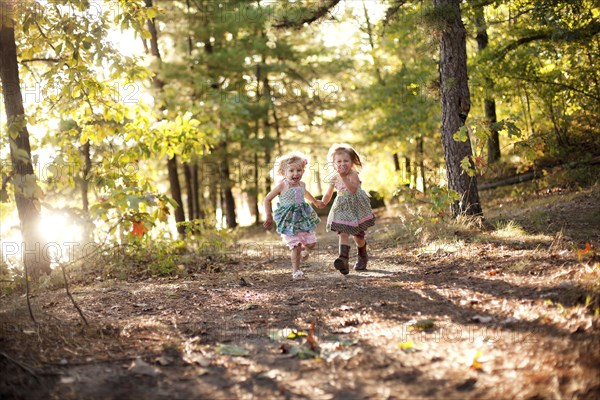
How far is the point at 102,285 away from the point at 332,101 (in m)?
16.1

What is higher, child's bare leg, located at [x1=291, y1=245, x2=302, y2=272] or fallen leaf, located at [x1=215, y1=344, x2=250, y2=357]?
child's bare leg, located at [x1=291, y1=245, x2=302, y2=272]

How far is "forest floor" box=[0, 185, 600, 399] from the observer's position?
2.88m

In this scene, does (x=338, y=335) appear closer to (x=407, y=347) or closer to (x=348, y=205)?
(x=407, y=347)

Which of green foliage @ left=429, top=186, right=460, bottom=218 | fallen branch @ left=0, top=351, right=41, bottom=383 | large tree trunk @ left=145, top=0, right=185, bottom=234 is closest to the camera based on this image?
fallen branch @ left=0, top=351, right=41, bottom=383

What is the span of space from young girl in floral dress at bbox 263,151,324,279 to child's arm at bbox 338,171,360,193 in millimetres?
444

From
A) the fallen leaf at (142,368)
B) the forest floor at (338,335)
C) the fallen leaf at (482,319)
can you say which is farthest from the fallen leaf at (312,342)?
the fallen leaf at (482,319)

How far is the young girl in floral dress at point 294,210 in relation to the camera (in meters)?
6.89

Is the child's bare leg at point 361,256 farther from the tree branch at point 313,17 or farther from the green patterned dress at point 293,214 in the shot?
the tree branch at point 313,17

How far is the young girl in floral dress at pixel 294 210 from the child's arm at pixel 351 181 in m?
0.44

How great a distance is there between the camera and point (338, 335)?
3896 millimetres

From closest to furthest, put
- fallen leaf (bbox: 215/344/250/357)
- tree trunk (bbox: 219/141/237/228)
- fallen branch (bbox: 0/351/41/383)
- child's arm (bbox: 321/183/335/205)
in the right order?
1. fallen branch (bbox: 0/351/41/383)
2. fallen leaf (bbox: 215/344/250/357)
3. child's arm (bbox: 321/183/335/205)
4. tree trunk (bbox: 219/141/237/228)

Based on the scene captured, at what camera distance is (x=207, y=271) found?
8148 millimetres

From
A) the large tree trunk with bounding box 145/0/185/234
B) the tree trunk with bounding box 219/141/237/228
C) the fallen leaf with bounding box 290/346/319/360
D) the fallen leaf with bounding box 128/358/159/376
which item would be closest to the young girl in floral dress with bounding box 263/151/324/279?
the fallen leaf with bounding box 290/346/319/360

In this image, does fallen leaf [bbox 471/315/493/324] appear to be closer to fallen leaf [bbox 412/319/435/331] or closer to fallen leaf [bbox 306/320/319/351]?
fallen leaf [bbox 412/319/435/331]
